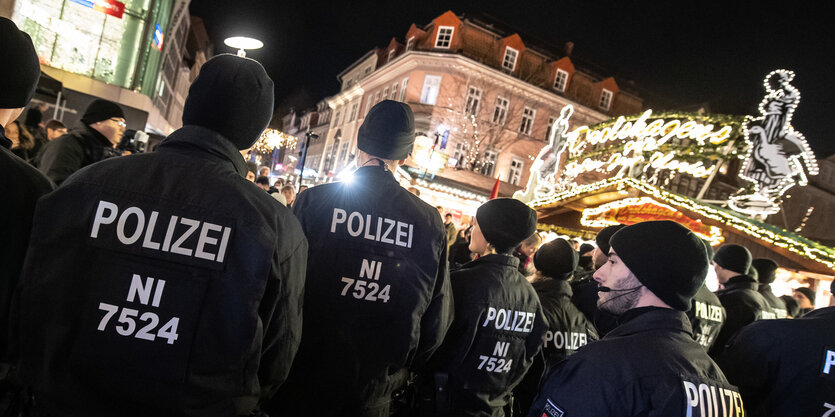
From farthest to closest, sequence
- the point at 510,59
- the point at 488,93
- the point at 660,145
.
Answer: the point at 510,59
the point at 488,93
the point at 660,145

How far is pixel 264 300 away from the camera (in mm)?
1648

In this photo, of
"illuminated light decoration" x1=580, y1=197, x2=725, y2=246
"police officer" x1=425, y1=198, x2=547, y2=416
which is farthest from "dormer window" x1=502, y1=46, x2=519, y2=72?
"police officer" x1=425, y1=198, x2=547, y2=416

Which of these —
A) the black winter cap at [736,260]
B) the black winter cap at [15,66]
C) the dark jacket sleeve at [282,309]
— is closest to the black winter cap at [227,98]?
the dark jacket sleeve at [282,309]

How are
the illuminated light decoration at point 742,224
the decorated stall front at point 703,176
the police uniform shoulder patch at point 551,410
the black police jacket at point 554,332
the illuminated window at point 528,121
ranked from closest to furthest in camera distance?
the police uniform shoulder patch at point 551,410 < the black police jacket at point 554,332 < the illuminated light decoration at point 742,224 < the decorated stall front at point 703,176 < the illuminated window at point 528,121

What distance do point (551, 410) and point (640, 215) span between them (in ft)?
42.1

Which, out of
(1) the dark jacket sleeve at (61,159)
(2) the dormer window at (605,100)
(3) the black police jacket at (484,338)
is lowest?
(3) the black police jacket at (484,338)

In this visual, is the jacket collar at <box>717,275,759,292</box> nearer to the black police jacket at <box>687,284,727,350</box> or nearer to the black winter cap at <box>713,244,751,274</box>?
the black winter cap at <box>713,244,751,274</box>

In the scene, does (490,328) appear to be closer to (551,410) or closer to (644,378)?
(551,410)

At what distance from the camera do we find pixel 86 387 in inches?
56.5

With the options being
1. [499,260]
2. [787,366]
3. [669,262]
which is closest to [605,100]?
[499,260]

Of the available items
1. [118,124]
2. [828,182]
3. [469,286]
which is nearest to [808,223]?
[828,182]

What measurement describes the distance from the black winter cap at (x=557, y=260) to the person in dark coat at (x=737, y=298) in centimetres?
260

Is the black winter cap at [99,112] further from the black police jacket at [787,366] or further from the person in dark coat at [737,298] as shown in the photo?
the person in dark coat at [737,298]

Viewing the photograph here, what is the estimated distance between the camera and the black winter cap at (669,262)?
1957 millimetres
